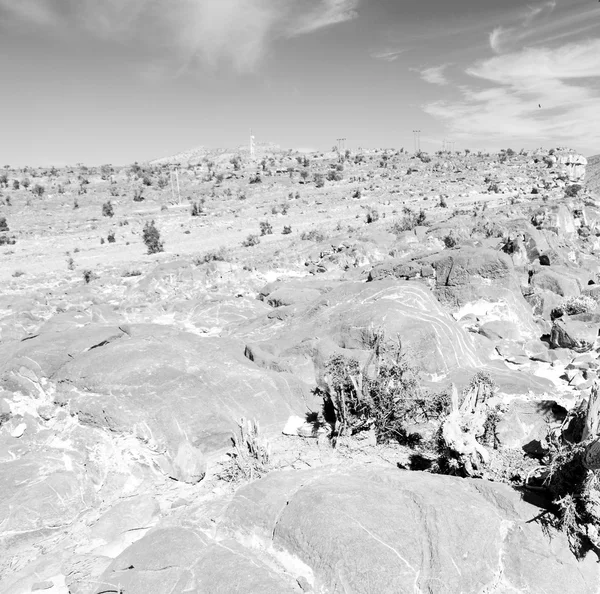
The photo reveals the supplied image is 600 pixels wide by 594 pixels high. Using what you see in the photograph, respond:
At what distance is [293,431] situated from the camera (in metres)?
7.09

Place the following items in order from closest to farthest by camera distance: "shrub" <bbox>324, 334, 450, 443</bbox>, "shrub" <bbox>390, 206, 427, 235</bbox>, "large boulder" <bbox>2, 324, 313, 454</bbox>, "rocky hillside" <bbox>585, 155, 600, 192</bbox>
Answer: "large boulder" <bbox>2, 324, 313, 454</bbox>, "shrub" <bbox>324, 334, 450, 443</bbox>, "shrub" <bbox>390, 206, 427, 235</bbox>, "rocky hillside" <bbox>585, 155, 600, 192</bbox>

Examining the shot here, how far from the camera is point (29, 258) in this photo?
22.7m

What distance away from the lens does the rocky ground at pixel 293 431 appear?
14.5ft

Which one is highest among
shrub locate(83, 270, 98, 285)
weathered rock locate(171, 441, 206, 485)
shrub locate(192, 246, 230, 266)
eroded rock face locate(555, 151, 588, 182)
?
eroded rock face locate(555, 151, 588, 182)

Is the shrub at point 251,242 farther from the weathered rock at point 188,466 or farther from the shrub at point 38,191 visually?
the shrub at point 38,191

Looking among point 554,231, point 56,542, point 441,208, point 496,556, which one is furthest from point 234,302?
point 441,208

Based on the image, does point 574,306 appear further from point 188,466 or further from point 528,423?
point 188,466

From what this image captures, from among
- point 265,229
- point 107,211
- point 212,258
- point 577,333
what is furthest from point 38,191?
point 577,333

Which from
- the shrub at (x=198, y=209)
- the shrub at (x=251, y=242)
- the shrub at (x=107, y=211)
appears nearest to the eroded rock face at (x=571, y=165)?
the shrub at (x=198, y=209)

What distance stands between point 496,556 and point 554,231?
18492 mm

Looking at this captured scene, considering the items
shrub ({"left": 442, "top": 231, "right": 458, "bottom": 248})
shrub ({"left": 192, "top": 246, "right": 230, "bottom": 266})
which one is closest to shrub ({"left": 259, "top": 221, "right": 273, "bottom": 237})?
shrub ({"left": 192, "top": 246, "right": 230, "bottom": 266})

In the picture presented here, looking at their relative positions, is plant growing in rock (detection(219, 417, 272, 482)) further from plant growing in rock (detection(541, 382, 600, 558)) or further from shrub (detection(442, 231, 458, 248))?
shrub (detection(442, 231, 458, 248))

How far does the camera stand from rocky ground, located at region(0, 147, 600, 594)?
441 centimetres

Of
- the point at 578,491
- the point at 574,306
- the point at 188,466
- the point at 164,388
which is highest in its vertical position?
the point at 574,306
